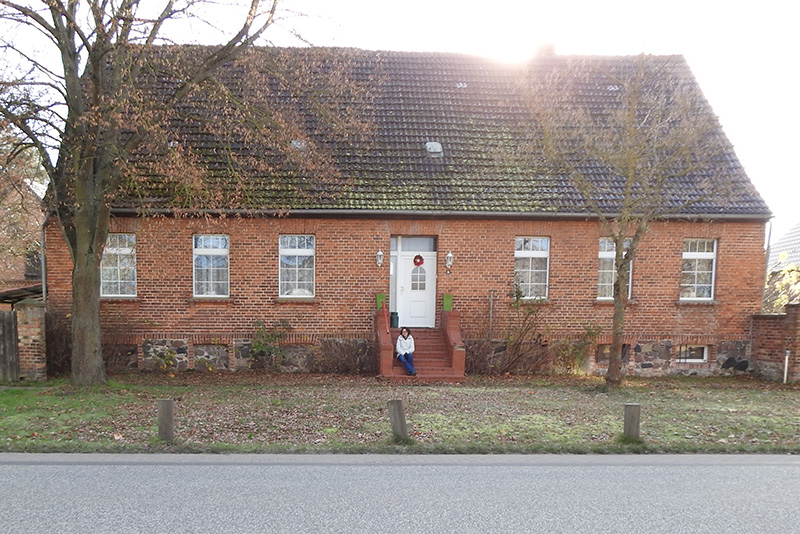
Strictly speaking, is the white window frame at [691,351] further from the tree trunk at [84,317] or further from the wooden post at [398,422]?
the tree trunk at [84,317]

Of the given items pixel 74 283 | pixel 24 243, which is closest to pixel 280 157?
pixel 74 283

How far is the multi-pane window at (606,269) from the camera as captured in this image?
13.8 m

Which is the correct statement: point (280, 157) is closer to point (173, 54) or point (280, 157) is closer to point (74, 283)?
point (173, 54)

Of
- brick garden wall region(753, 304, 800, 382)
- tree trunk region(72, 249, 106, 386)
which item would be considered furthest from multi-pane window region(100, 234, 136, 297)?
brick garden wall region(753, 304, 800, 382)

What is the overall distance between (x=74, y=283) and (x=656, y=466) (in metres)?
10.3

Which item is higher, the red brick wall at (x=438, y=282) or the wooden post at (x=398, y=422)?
the red brick wall at (x=438, y=282)

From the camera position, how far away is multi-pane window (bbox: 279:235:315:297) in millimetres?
13320

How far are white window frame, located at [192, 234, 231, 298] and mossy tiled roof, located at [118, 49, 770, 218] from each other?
4.43ft

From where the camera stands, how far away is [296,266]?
1339 centimetres

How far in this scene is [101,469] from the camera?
595 cm

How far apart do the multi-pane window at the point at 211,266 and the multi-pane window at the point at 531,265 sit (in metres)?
7.40

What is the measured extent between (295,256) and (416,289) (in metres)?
3.23

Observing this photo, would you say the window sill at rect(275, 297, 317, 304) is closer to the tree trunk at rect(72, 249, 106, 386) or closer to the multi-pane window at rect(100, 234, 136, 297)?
the multi-pane window at rect(100, 234, 136, 297)

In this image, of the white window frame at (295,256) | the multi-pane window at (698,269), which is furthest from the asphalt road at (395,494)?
the multi-pane window at (698,269)
